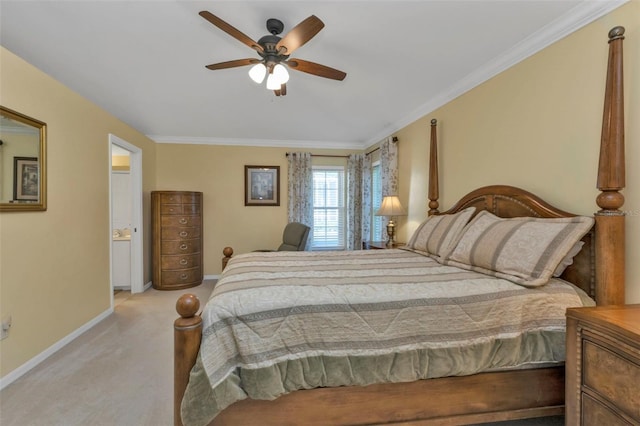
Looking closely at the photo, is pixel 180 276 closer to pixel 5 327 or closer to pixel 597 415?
pixel 5 327

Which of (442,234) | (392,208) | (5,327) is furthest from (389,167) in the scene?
(5,327)

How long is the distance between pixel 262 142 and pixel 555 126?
403 centimetres

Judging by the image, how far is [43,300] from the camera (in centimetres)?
243

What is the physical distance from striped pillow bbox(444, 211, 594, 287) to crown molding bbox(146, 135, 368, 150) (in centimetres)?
353

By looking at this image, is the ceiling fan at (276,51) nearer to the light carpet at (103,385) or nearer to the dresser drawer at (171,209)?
the light carpet at (103,385)

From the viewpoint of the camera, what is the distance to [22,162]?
2248 mm

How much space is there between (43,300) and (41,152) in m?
1.20

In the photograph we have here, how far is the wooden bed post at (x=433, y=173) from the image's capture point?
3.12 metres

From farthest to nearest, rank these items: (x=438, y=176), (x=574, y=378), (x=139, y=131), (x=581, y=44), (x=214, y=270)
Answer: (x=214, y=270)
(x=139, y=131)
(x=438, y=176)
(x=581, y=44)
(x=574, y=378)

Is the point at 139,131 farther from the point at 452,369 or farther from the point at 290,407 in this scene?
the point at 452,369

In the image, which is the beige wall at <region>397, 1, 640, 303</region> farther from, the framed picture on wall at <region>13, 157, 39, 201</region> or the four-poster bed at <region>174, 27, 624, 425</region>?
the framed picture on wall at <region>13, 157, 39, 201</region>

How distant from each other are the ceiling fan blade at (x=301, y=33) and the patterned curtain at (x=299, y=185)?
3126 millimetres

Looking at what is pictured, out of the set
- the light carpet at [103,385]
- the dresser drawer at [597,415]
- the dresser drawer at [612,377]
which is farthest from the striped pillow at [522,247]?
the light carpet at [103,385]

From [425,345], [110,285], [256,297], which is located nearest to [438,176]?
[425,345]
